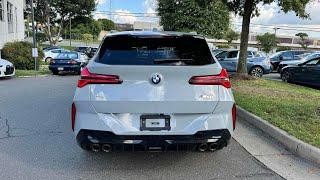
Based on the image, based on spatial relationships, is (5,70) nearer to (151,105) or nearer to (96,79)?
(96,79)

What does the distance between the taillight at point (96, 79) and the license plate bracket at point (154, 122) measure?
20.6 inches

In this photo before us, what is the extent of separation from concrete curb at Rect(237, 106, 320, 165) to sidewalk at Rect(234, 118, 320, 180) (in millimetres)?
83

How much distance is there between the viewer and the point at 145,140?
4406mm

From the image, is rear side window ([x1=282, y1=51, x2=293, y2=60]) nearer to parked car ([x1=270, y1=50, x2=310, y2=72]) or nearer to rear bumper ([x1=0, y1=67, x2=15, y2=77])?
parked car ([x1=270, y1=50, x2=310, y2=72])

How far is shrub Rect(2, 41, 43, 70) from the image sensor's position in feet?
74.6

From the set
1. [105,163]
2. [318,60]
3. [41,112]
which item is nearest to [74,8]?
[318,60]

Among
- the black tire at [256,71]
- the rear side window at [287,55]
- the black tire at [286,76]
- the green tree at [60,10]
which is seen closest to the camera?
the black tire at [286,76]

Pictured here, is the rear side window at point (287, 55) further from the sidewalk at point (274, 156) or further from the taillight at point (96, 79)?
the taillight at point (96, 79)

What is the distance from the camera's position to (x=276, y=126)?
6562 mm

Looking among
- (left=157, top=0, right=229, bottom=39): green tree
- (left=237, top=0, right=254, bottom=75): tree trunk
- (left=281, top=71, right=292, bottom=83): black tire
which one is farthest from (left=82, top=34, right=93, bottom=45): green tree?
(left=237, top=0, right=254, bottom=75): tree trunk

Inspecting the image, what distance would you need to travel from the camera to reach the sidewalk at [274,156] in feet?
16.2

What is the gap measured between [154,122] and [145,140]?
232 millimetres

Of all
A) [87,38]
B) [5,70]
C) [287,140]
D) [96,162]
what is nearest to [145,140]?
[96,162]

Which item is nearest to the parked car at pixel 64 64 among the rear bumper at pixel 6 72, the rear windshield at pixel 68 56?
the rear windshield at pixel 68 56
